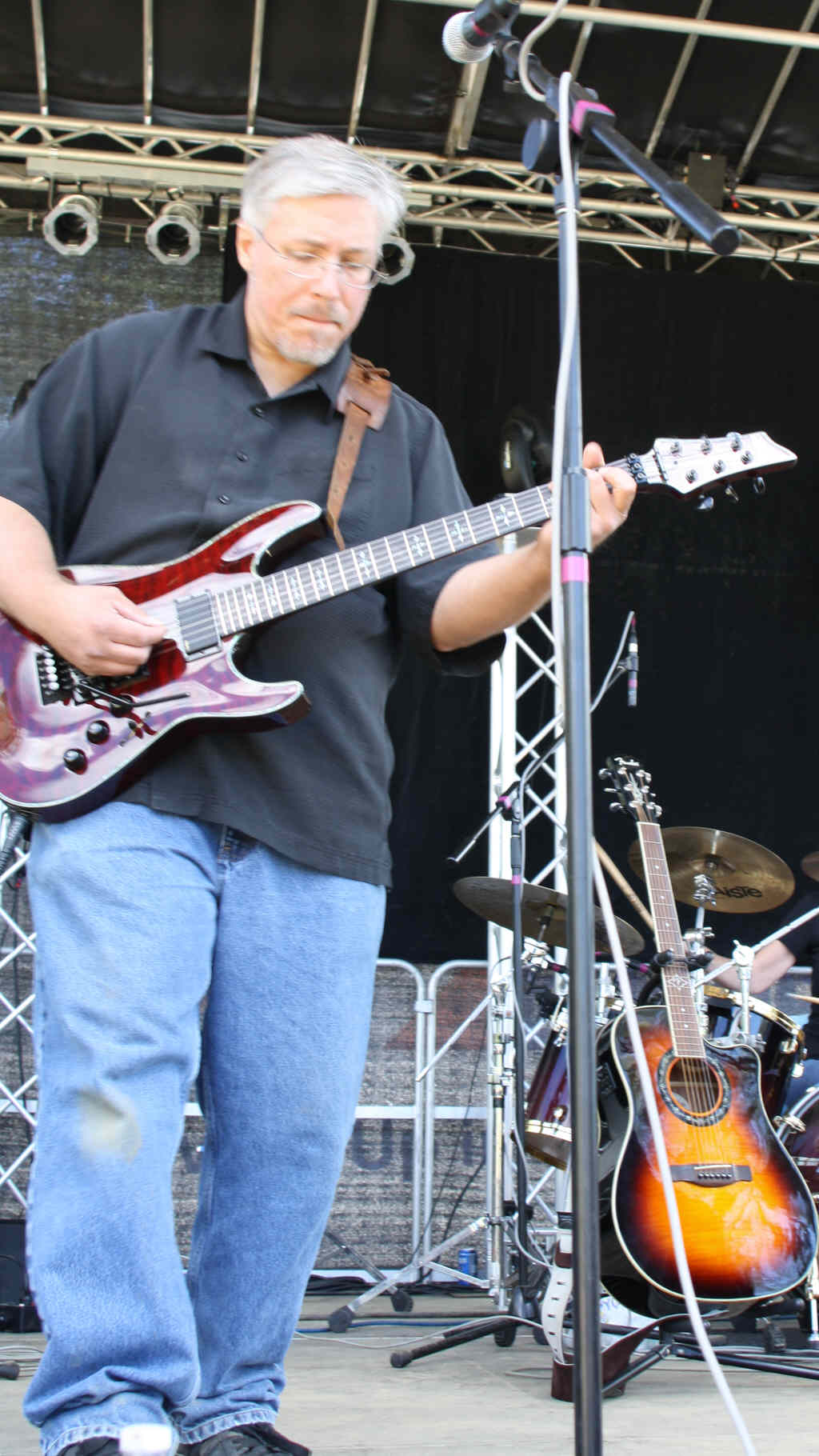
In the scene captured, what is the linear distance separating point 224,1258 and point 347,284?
1363mm

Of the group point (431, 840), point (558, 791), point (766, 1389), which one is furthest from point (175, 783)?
point (431, 840)

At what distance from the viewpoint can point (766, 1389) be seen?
3291mm

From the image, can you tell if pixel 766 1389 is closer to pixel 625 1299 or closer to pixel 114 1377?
pixel 625 1299

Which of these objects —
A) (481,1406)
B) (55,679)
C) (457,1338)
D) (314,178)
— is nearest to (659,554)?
(457,1338)

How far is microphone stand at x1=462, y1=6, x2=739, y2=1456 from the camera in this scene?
129cm

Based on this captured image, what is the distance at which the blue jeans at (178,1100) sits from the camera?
5.07ft

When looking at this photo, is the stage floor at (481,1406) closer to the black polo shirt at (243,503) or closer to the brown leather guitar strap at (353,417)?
the black polo shirt at (243,503)

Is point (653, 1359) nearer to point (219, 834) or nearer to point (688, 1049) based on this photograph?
point (688, 1049)

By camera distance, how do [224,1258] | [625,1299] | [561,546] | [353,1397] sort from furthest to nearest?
[625,1299], [353,1397], [224,1258], [561,546]

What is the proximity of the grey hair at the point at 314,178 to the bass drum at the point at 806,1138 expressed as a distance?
3.02 meters

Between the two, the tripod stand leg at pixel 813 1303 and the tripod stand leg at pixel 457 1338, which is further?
the tripod stand leg at pixel 813 1303

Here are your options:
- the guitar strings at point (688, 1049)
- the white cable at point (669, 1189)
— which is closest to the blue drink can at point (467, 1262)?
the guitar strings at point (688, 1049)

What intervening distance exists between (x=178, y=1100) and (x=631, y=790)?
2304 mm

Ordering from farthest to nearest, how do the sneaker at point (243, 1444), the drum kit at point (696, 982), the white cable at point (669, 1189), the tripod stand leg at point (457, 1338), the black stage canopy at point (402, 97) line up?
1. the black stage canopy at point (402, 97)
2. the drum kit at point (696, 982)
3. the tripod stand leg at point (457, 1338)
4. the sneaker at point (243, 1444)
5. the white cable at point (669, 1189)
